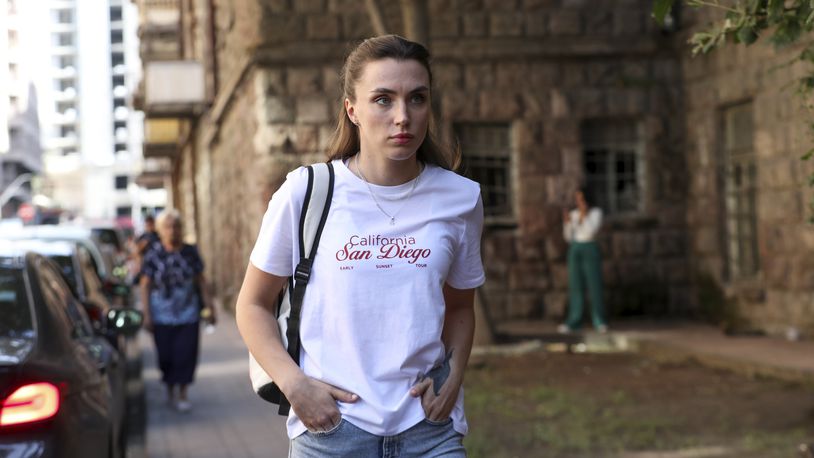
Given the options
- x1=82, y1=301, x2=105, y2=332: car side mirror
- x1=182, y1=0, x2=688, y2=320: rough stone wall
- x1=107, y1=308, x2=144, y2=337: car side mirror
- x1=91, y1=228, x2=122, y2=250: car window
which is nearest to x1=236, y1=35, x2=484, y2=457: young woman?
x1=107, y1=308, x2=144, y2=337: car side mirror

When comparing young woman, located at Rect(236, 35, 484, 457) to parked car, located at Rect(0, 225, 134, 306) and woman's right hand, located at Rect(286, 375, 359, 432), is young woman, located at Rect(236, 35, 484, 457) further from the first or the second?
parked car, located at Rect(0, 225, 134, 306)

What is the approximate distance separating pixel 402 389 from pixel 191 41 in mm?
30539

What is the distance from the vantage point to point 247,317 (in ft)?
10.6

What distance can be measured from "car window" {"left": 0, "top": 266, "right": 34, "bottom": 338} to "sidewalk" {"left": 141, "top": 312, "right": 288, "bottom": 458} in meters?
3.10

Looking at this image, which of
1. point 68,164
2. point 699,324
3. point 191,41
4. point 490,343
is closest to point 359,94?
point 490,343

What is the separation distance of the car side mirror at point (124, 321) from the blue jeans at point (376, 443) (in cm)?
389

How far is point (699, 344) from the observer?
13.3 meters

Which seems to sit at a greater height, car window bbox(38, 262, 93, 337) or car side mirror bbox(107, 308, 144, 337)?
car window bbox(38, 262, 93, 337)

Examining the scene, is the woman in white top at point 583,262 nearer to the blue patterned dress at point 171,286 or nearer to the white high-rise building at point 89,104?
the blue patterned dress at point 171,286

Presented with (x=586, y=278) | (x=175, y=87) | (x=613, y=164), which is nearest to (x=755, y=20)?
(x=586, y=278)

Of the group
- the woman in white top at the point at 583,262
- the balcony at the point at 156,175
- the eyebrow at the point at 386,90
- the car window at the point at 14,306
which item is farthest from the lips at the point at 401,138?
the balcony at the point at 156,175

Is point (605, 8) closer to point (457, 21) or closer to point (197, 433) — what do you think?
point (457, 21)

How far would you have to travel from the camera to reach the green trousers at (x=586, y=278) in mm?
15508

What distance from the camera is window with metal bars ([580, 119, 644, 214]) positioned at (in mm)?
17031
